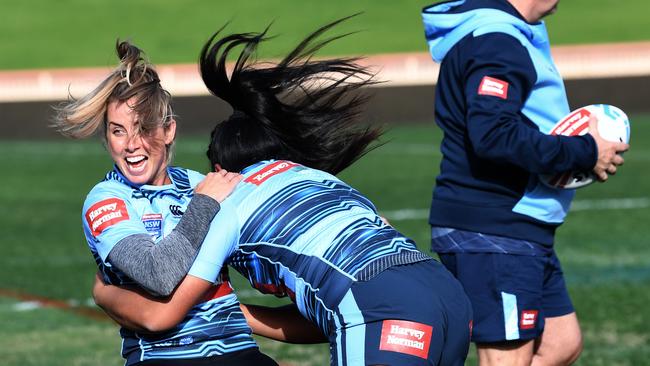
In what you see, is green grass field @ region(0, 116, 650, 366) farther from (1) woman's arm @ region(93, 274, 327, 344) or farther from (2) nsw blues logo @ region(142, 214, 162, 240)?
(2) nsw blues logo @ region(142, 214, 162, 240)

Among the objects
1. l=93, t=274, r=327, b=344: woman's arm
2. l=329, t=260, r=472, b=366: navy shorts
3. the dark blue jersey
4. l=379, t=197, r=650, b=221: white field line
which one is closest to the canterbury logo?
l=93, t=274, r=327, b=344: woman's arm

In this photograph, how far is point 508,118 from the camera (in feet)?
15.5

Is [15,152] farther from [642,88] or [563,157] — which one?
[563,157]

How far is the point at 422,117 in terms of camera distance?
22.9 metres

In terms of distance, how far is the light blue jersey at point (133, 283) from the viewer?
163 inches

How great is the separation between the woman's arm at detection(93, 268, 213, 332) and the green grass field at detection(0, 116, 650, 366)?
10.3ft

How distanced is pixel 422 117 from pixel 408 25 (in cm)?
1462

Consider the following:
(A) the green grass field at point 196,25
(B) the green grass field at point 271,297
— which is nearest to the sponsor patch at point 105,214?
(B) the green grass field at point 271,297

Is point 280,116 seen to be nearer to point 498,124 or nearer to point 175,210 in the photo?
point 175,210

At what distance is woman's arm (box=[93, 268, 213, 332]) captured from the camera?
3939 millimetres

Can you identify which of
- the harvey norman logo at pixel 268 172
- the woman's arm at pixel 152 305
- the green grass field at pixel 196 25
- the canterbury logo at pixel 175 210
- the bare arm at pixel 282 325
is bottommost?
the green grass field at pixel 196 25

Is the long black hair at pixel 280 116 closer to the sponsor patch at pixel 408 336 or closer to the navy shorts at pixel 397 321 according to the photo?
the navy shorts at pixel 397 321

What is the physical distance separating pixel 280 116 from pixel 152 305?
31.9 inches

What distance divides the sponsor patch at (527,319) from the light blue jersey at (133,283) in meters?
1.15
